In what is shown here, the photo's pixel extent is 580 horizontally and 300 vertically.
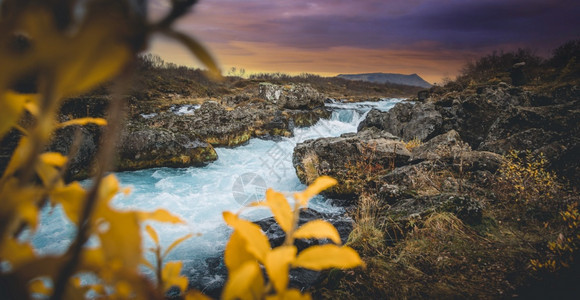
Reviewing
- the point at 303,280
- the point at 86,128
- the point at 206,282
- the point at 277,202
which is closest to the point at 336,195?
the point at 303,280

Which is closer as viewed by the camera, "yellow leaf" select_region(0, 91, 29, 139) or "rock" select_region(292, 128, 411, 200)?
"yellow leaf" select_region(0, 91, 29, 139)

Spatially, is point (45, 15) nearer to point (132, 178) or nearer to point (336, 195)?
point (336, 195)

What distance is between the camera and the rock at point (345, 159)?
6.37m

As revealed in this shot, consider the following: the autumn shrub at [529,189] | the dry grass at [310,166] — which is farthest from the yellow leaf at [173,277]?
the dry grass at [310,166]

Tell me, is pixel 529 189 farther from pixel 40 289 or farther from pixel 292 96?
pixel 292 96

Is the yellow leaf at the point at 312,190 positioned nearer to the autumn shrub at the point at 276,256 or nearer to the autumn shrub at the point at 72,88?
the autumn shrub at the point at 276,256

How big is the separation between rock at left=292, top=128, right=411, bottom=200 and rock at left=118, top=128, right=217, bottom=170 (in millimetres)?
3966

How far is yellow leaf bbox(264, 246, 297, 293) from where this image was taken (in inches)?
15.5

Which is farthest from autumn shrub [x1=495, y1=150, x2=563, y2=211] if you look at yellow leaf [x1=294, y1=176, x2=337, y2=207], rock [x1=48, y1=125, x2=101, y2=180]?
rock [x1=48, y1=125, x2=101, y2=180]

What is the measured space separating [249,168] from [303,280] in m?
6.28

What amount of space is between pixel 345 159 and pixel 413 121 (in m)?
5.78

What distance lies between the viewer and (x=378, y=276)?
8.98ft

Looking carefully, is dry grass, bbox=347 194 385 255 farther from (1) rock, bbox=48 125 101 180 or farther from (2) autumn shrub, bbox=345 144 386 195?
(1) rock, bbox=48 125 101 180

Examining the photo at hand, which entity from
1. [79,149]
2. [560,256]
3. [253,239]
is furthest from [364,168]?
[79,149]
